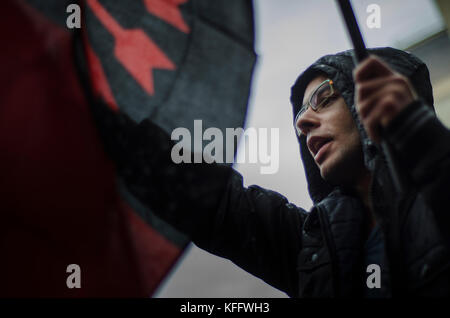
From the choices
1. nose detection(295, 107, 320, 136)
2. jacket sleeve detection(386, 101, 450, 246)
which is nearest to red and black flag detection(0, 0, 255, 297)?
jacket sleeve detection(386, 101, 450, 246)

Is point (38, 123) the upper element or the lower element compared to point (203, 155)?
upper

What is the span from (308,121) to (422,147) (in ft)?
2.93

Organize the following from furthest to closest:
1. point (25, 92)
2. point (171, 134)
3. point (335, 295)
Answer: point (335, 295) < point (171, 134) < point (25, 92)

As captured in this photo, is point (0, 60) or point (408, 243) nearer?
point (0, 60)

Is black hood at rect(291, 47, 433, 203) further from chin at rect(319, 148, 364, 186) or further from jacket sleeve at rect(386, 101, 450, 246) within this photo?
jacket sleeve at rect(386, 101, 450, 246)

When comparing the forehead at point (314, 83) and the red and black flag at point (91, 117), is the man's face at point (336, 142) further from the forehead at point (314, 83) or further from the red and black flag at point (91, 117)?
the red and black flag at point (91, 117)

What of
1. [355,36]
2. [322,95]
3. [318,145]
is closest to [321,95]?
[322,95]

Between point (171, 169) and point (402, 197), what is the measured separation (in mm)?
802

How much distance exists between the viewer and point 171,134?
773mm

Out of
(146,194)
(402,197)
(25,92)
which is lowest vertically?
(402,197)

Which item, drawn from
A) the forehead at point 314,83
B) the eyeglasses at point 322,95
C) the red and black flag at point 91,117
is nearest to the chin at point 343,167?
the eyeglasses at point 322,95

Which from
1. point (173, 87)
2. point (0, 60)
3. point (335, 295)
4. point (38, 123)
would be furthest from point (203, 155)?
point (335, 295)

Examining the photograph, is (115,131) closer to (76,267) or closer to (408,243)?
(76,267)

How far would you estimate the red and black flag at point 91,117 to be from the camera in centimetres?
64
